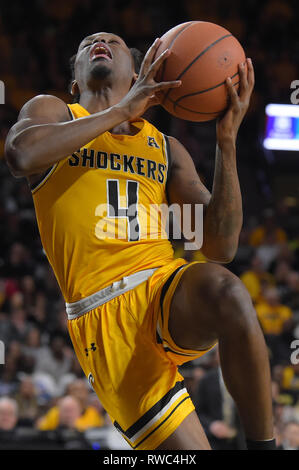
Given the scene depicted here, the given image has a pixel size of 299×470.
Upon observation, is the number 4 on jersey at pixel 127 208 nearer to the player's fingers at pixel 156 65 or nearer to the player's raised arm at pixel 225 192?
the player's raised arm at pixel 225 192

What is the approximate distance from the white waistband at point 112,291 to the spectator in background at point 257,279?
5891 mm

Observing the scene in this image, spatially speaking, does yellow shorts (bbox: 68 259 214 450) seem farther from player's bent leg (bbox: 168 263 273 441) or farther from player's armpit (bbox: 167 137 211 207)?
player's armpit (bbox: 167 137 211 207)

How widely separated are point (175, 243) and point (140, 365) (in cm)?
608

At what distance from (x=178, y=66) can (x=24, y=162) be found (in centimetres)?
75

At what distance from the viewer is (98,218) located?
278cm

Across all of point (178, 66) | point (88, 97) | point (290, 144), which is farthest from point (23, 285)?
point (178, 66)

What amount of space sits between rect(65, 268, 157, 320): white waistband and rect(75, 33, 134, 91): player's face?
38.1 inches

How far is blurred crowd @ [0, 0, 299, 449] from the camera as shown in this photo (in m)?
6.28

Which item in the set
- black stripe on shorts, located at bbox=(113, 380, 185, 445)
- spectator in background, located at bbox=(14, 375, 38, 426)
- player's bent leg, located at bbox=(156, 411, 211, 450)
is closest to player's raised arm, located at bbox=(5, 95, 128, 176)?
black stripe on shorts, located at bbox=(113, 380, 185, 445)

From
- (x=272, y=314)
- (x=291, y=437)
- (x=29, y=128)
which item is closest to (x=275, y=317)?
(x=272, y=314)

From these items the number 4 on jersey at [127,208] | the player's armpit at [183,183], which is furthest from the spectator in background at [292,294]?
the number 4 on jersey at [127,208]

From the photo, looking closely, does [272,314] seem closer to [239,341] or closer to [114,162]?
[114,162]

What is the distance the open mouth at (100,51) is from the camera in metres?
3.04
